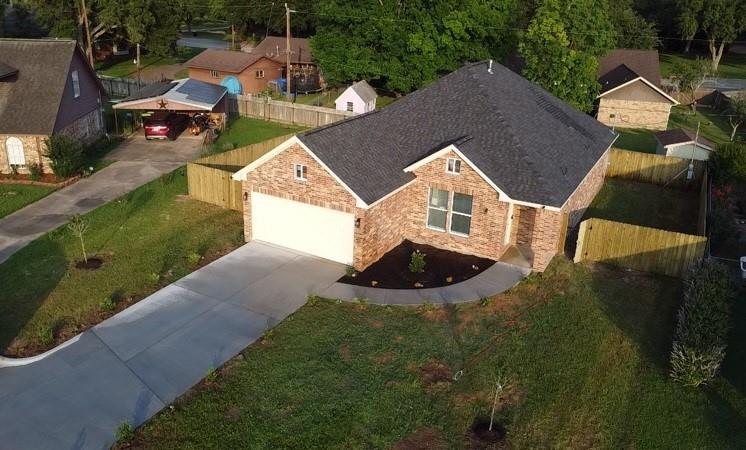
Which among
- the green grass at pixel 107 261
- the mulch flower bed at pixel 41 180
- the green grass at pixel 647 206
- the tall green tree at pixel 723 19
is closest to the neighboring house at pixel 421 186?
the green grass at pixel 107 261

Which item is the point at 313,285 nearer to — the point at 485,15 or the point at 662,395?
the point at 662,395

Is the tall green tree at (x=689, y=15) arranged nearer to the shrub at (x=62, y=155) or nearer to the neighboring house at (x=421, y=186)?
the neighboring house at (x=421, y=186)

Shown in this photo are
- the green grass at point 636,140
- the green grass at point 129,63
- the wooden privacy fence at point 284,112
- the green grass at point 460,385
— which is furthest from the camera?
the green grass at point 129,63

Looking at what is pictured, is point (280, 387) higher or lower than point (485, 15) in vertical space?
lower

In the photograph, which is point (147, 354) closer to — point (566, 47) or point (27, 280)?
point (27, 280)

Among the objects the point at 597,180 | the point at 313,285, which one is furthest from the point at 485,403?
the point at 597,180

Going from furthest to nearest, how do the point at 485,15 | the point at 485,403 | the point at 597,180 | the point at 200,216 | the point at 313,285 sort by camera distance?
the point at 485,15 < the point at 597,180 < the point at 200,216 < the point at 313,285 < the point at 485,403

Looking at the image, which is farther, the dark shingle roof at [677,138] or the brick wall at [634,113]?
the brick wall at [634,113]

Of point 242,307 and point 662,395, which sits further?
point 242,307
